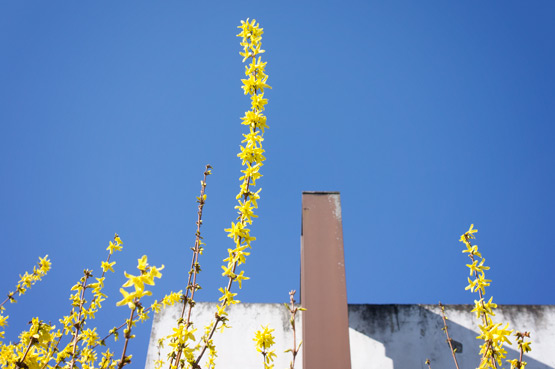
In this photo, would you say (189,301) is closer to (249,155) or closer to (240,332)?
(249,155)

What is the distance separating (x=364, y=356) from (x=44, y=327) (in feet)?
14.7

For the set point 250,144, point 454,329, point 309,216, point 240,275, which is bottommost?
point 240,275

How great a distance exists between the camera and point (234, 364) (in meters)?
5.16

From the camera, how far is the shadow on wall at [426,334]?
5.00 metres

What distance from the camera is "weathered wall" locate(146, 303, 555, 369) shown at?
198 inches

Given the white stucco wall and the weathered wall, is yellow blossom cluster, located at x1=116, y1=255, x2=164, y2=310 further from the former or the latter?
the weathered wall

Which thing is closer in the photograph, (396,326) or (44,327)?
(44,327)


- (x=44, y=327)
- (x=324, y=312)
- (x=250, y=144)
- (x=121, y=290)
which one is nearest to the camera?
(x=121, y=290)

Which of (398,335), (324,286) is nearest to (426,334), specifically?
(398,335)

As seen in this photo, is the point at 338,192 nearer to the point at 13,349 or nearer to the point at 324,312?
the point at 324,312

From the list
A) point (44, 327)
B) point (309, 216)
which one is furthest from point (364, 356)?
point (44, 327)

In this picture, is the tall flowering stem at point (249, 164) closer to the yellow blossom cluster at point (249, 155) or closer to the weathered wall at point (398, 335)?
the yellow blossom cluster at point (249, 155)

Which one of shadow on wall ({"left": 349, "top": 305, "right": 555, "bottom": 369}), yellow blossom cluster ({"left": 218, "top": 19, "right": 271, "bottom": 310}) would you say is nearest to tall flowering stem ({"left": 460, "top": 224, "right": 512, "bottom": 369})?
yellow blossom cluster ({"left": 218, "top": 19, "right": 271, "bottom": 310})

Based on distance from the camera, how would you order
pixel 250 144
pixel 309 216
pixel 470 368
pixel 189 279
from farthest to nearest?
pixel 470 368
pixel 309 216
pixel 250 144
pixel 189 279
